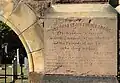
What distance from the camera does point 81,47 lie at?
19.4ft

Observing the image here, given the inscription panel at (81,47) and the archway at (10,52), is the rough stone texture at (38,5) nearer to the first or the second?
the inscription panel at (81,47)

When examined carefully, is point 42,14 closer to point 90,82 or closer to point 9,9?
point 9,9

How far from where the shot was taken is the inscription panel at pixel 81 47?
5891mm

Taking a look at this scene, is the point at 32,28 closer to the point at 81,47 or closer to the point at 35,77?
the point at 35,77

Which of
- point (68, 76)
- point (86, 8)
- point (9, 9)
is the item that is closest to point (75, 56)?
point (68, 76)

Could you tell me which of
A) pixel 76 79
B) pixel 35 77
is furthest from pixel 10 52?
pixel 76 79

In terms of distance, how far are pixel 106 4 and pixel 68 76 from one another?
3.76 ft

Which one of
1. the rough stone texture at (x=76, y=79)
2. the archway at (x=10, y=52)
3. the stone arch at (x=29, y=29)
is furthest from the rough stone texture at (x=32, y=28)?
the archway at (x=10, y=52)

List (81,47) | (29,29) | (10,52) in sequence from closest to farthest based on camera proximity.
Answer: (81,47), (29,29), (10,52)

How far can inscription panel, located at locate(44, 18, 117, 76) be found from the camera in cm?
589

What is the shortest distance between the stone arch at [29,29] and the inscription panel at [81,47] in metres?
0.56

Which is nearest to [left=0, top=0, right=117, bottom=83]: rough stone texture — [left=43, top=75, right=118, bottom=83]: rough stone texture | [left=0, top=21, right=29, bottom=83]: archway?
[left=43, top=75, right=118, bottom=83]: rough stone texture

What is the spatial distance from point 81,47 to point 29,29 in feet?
3.25

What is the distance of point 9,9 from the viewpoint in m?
6.60
